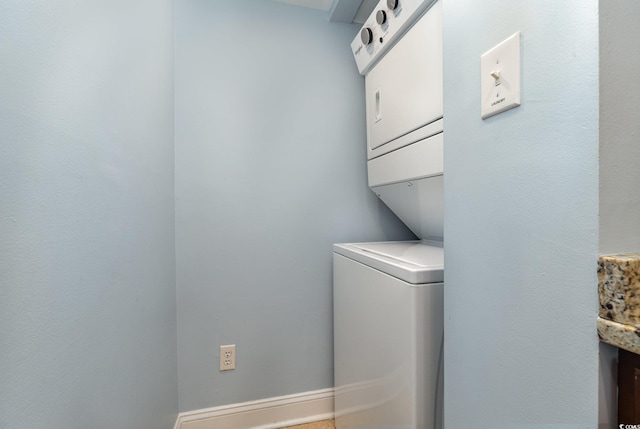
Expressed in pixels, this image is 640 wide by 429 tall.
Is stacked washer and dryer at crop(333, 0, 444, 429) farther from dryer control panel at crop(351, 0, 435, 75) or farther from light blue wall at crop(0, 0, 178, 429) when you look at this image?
light blue wall at crop(0, 0, 178, 429)

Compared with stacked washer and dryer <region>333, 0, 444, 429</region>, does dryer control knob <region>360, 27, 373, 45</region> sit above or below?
above

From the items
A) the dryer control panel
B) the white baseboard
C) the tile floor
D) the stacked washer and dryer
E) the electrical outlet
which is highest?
the dryer control panel

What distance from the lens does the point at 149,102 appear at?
3.81ft

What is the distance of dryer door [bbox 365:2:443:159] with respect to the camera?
3.41 ft

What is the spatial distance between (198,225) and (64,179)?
2.93 feet

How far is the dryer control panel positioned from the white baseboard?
5.78 feet

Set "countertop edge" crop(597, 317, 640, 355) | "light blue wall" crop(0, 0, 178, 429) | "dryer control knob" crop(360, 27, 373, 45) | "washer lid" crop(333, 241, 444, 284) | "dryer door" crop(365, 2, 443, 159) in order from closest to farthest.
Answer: "countertop edge" crop(597, 317, 640, 355)
"light blue wall" crop(0, 0, 178, 429)
"washer lid" crop(333, 241, 444, 284)
"dryer door" crop(365, 2, 443, 159)
"dryer control knob" crop(360, 27, 373, 45)

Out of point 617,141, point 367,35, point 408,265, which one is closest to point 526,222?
point 617,141

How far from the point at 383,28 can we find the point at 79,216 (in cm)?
130

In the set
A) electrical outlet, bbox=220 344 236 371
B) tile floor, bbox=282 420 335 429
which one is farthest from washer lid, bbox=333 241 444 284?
tile floor, bbox=282 420 335 429

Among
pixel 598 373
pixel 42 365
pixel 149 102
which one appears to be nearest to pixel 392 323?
pixel 598 373

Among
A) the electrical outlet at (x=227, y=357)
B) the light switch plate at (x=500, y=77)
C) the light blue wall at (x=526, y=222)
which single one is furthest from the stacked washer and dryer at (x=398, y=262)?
the electrical outlet at (x=227, y=357)

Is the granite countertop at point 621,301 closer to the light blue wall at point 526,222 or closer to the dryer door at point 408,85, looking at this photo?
the light blue wall at point 526,222

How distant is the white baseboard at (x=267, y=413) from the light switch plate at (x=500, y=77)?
165 centimetres
